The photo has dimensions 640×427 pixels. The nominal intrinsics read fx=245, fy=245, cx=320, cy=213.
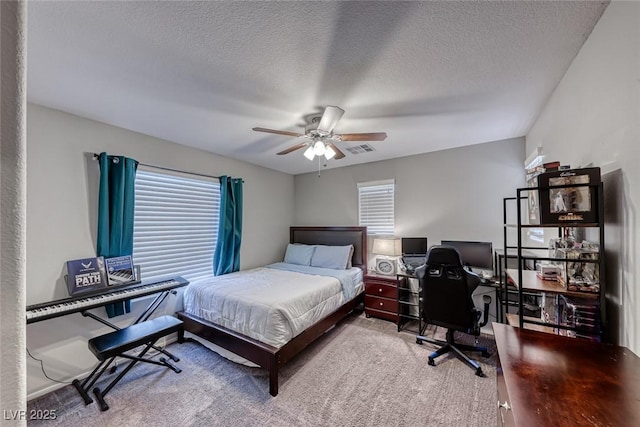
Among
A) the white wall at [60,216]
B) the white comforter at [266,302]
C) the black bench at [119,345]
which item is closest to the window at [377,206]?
the white comforter at [266,302]

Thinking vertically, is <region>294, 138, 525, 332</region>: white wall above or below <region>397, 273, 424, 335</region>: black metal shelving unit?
above

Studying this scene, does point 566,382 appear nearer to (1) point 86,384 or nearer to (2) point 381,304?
(2) point 381,304

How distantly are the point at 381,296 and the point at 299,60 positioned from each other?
3087mm

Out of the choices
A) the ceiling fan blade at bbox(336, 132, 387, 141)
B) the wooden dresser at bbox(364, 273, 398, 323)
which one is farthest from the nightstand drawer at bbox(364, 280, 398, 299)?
the ceiling fan blade at bbox(336, 132, 387, 141)

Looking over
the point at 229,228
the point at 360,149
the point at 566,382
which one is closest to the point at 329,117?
the point at 360,149

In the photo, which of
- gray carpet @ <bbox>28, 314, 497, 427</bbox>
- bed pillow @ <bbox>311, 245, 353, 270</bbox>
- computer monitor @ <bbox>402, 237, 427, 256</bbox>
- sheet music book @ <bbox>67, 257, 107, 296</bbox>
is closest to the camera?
gray carpet @ <bbox>28, 314, 497, 427</bbox>

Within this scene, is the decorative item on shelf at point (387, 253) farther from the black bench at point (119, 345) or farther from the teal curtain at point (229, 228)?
the black bench at point (119, 345)

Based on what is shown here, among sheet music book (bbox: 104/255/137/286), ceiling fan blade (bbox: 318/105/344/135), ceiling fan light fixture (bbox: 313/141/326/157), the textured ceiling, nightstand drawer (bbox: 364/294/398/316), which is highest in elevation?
the textured ceiling

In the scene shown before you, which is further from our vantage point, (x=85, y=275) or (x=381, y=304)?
(x=381, y=304)

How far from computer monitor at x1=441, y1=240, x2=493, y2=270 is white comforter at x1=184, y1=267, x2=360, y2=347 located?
5.53 feet

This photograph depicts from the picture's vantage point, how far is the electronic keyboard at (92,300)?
1.89 metres

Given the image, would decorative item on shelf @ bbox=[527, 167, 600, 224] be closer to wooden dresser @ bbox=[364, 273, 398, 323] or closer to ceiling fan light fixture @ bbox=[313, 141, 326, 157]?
ceiling fan light fixture @ bbox=[313, 141, 326, 157]

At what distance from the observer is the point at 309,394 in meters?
2.08

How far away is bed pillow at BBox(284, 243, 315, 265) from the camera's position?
14.3 ft
